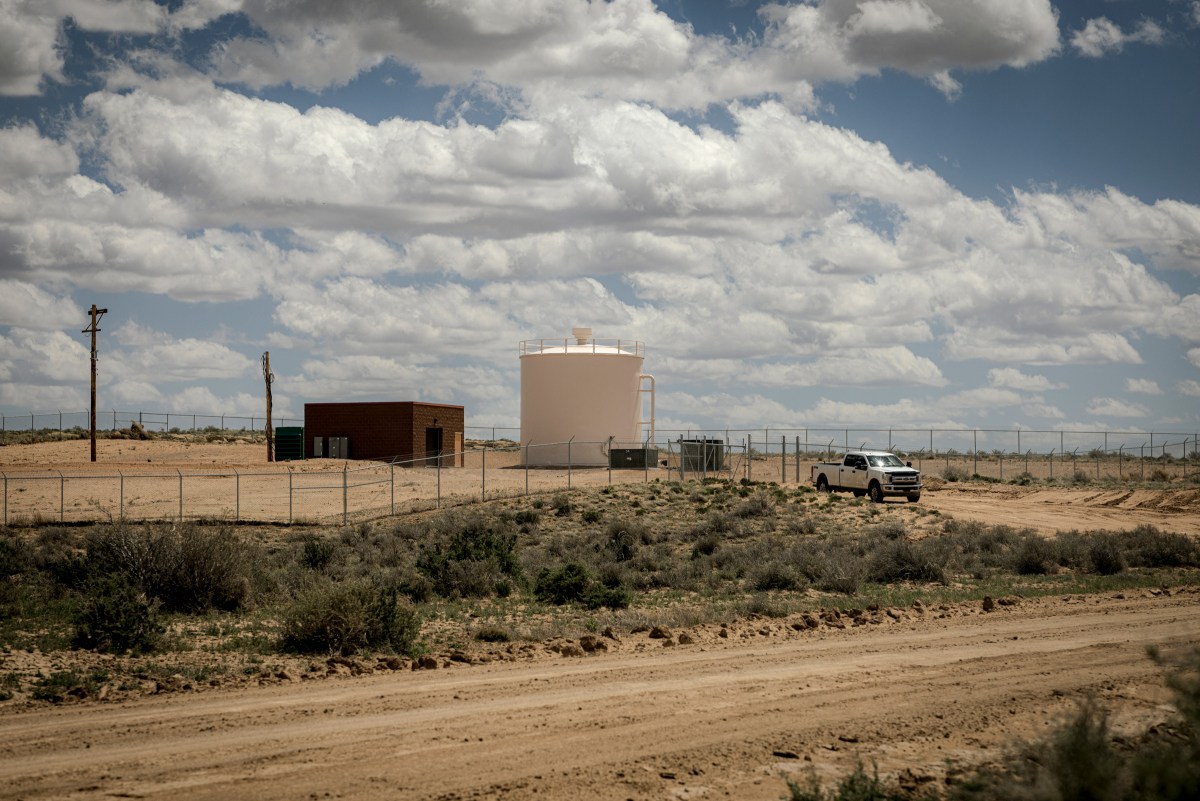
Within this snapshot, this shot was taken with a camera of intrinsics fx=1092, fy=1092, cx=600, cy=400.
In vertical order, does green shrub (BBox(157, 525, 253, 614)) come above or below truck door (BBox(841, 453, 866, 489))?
below

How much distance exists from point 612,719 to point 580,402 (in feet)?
157

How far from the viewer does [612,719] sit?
34.6 feet

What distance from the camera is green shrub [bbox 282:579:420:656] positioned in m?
15.0

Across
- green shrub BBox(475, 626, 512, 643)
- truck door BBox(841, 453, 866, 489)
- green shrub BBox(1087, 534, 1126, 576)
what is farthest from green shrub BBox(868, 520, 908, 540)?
green shrub BBox(475, 626, 512, 643)

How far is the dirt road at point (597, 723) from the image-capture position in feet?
28.2

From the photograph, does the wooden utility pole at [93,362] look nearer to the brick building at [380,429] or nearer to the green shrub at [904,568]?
the brick building at [380,429]

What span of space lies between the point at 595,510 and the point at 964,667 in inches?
965

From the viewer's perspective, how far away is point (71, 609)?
1786cm

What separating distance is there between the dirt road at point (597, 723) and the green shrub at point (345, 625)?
2.17 metres

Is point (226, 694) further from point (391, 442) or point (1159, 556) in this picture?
point (391, 442)

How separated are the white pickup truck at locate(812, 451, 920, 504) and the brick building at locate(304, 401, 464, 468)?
2297 cm

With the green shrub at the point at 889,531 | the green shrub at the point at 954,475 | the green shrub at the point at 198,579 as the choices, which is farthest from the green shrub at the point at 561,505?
the green shrub at the point at 954,475

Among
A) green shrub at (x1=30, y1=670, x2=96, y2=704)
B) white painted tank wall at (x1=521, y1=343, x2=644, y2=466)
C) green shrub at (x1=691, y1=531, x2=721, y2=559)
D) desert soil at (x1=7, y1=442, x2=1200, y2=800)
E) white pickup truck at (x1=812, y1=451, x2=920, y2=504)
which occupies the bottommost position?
green shrub at (x1=691, y1=531, x2=721, y2=559)

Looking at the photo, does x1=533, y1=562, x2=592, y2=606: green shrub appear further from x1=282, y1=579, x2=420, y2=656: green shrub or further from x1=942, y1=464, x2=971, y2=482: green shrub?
x1=942, y1=464, x2=971, y2=482: green shrub
